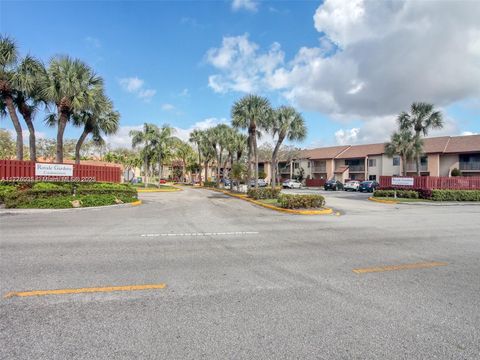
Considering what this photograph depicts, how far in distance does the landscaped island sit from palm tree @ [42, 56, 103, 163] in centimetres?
364

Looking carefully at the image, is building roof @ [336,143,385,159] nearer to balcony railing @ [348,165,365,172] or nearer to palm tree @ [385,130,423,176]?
balcony railing @ [348,165,365,172]

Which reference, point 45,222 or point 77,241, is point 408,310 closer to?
point 77,241

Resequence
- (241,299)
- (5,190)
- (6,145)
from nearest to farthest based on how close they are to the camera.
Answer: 1. (241,299)
2. (5,190)
3. (6,145)

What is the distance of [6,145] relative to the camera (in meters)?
49.2

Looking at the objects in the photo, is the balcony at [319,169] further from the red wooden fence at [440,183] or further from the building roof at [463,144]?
the red wooden fence at [440,183]

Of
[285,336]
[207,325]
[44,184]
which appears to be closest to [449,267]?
[285,336]

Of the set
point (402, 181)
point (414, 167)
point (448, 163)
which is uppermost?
point (448, 163)

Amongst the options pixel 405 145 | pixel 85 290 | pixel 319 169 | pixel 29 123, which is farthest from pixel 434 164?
pixel 85 290

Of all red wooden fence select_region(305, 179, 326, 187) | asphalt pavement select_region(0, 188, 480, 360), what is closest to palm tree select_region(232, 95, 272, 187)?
asphalt pavement select_region(0, 188, 480, 360)

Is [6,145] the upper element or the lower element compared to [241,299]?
upper

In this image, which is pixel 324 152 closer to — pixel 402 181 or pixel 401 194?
pixel 402 181

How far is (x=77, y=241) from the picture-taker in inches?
303

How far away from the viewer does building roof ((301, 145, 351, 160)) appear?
194ft

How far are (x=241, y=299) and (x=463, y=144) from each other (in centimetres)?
5089
